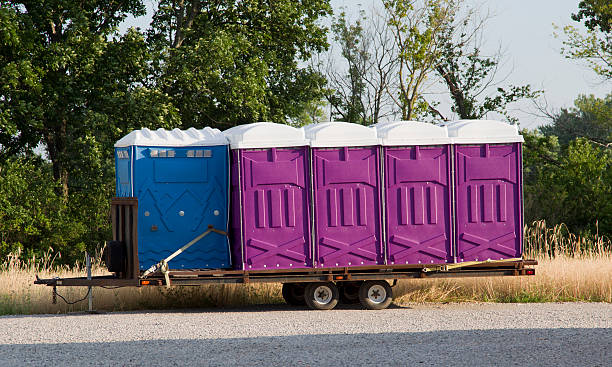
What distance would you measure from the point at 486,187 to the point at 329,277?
99.0 inches

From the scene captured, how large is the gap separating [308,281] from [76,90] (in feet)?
38.3

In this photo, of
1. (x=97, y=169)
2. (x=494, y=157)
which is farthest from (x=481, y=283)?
(x=97, y=169)

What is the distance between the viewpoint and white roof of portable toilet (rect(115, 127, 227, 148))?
1066cm

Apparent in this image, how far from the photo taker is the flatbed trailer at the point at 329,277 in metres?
10.6

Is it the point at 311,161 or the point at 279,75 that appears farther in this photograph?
the point at 279,75

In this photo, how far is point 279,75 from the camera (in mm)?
24297

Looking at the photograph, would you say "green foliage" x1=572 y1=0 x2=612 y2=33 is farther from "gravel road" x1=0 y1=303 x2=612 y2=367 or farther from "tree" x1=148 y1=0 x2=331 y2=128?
"gravel road" x1=0 y1=303 x2=612 y2=367

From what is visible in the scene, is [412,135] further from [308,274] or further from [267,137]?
[308,274]

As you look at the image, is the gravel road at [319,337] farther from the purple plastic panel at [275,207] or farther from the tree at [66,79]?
the tree at [66,79]

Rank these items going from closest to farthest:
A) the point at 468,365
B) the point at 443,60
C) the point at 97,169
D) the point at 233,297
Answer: the point at 468,365 → the point at 233,297 → the point at 97,169 → the point at 443,60

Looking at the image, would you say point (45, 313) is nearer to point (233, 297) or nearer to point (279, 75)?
point (233, 297)

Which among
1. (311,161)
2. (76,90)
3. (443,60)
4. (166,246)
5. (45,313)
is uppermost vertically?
(443,60)

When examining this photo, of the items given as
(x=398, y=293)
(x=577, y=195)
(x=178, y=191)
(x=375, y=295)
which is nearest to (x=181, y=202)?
(x=178, y=191)

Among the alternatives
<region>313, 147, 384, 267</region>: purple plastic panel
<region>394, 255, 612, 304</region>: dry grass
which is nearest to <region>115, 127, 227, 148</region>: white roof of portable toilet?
<region>313, 147, 384, 267</region>: purple plastic panel
